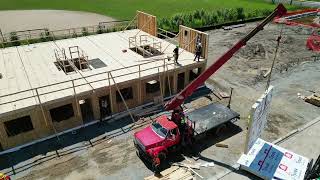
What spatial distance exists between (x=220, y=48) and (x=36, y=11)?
3791 cm

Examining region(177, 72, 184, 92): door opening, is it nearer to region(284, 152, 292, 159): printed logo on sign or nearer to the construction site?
the construction site

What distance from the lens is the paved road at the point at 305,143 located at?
730 inches

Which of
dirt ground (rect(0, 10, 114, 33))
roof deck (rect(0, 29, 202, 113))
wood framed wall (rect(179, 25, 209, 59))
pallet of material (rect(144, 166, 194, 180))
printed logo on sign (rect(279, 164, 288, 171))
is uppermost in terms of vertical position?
wood framed wall (rect(179, 25, 209, 59))

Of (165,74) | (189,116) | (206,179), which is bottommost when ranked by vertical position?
(206,179)

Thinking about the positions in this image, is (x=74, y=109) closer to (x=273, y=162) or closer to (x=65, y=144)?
(x=65, y=144)

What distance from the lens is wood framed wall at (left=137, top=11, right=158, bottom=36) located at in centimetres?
3082

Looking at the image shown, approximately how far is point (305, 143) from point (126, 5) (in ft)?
Answer: 161

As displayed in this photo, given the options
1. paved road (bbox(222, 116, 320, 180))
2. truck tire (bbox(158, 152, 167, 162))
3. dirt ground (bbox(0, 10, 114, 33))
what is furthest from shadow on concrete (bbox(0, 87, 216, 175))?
dirt ground (bbox(0, 10, 114, 33))

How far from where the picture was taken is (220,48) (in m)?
36.2

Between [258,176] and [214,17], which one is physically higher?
[214,17]

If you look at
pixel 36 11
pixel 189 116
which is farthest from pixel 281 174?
pixel 36 11

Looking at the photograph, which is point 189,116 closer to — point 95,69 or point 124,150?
point 124,150

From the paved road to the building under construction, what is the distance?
967 centimetres

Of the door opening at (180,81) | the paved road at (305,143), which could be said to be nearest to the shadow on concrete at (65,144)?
the door opening at (180,81)
